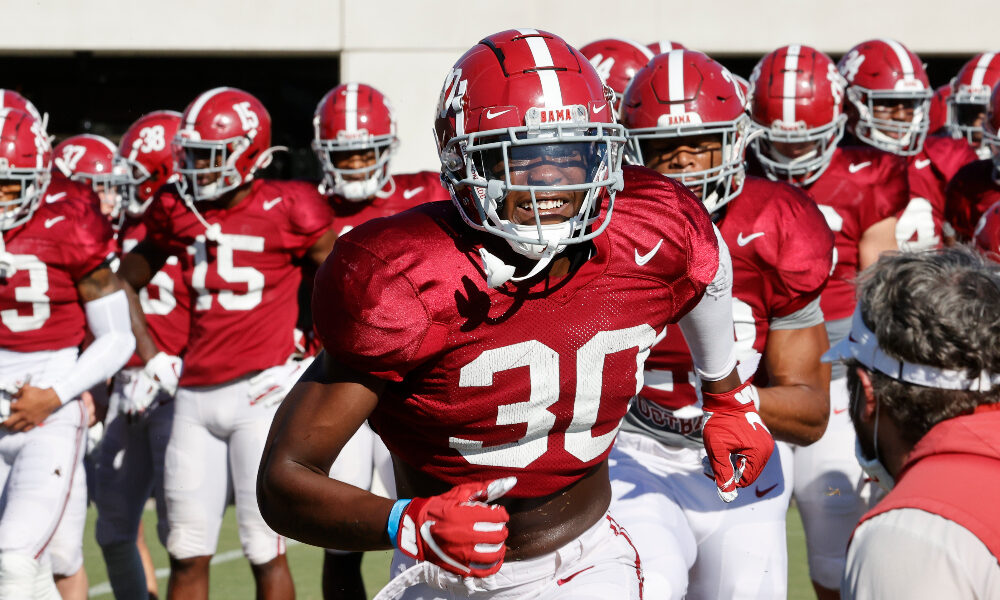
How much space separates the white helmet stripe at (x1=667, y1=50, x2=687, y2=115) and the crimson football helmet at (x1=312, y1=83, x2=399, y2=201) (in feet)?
7.21

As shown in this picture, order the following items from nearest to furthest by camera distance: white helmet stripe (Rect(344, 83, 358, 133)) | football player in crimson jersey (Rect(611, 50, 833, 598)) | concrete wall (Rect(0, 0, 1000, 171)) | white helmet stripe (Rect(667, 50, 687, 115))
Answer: football player in crimson jersey (Rect(611, 50, 833, 598))
white helmet stripe (Rect(667, 50, 687, 115))
white helmet stripe (Rect(344, 83, 358, 133))
concrete wall (Rect(0, 0, 1000, 171))

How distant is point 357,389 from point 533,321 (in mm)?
352

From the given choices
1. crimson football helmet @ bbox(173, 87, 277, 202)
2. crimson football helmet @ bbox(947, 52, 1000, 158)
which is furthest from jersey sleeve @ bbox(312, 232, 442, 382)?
crimson football helmet @ bbox(947, 52, 1000, 158)

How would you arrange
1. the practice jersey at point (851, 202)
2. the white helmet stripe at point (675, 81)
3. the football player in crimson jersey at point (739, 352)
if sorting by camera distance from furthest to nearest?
the practice jersey at point (851, 202) < the white helmet stripe at point (675, 81) < the football player in crimson jersey at point (739, 352)

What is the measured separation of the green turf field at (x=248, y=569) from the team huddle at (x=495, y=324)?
45cm

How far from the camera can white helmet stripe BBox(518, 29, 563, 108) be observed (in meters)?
2.26

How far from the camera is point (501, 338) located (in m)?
2.22

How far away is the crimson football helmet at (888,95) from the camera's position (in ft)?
19.1

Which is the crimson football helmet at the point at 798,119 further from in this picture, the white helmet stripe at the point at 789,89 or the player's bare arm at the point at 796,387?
the player's bare arm at the point at 796,387

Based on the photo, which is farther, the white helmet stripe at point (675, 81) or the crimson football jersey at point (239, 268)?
the crimson football jersey at point (239, 268)

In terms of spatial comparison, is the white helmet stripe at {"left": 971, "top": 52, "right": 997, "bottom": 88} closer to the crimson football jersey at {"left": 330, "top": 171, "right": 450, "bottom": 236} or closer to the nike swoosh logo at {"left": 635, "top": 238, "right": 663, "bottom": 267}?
the crimson football jersey at {"left": 330, "top": 171, "right": 450, "bottom": 236}

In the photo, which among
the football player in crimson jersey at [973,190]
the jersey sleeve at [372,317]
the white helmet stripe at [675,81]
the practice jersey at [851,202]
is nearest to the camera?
the jersey sleeve at [372,317]

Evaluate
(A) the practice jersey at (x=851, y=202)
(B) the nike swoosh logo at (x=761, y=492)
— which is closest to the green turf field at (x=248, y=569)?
(A) the practice jersey at (x=851, y=202)

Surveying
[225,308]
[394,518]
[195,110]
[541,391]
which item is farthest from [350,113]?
[394,518]
